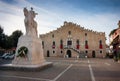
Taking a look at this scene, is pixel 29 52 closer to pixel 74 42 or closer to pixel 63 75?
pixel 63 75

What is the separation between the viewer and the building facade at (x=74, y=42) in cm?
5481

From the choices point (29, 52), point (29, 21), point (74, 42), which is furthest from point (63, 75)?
point (74, 42)

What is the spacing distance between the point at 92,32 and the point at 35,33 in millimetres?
39893

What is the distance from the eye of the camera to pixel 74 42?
183 feet

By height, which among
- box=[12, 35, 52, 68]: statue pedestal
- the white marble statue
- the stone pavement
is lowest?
the stone pavement

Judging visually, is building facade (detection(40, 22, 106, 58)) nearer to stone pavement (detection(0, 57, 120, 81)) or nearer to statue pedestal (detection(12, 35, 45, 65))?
statue pedestal (detection(12, 35, 45, 65))

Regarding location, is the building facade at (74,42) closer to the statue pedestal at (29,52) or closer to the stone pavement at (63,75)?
the statue pedestal at (29,52)

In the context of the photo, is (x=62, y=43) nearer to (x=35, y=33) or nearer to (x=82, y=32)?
(x=82, y=32)

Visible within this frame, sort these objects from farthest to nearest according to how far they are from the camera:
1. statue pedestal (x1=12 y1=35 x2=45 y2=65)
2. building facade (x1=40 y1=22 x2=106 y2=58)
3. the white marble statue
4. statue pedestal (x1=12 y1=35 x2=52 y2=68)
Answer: building facade (x1=40 y1=22 x2=106 y2=58), the white marble statue, statue pedestal (x1=12 y1=35 x2=45 y2=65), statue pedestal (x1=12 y1=35 x2=52 y2=68)

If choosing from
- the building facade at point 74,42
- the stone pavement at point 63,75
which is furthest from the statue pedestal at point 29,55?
the building facade at point 74,42

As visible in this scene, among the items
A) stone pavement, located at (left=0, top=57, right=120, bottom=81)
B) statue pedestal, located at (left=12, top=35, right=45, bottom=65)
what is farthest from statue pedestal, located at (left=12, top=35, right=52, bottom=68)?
stone pavement, located at (left=0, top=57, right=120, bottom=81)

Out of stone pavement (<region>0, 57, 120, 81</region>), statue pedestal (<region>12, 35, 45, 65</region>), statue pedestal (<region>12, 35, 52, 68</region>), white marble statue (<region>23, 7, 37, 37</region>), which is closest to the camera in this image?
stone pavement (<region>0, 57, 120, 81</region>)

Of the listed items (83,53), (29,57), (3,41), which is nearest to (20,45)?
(29,57)

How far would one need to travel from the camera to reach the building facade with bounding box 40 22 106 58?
180 feet
